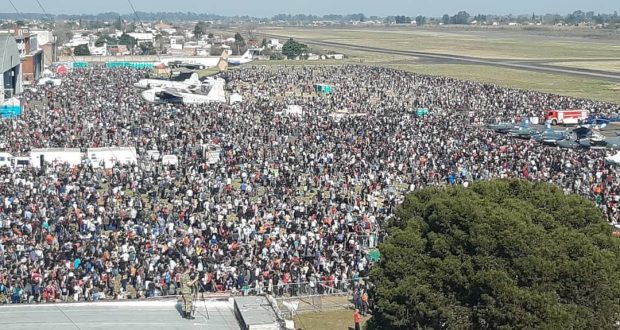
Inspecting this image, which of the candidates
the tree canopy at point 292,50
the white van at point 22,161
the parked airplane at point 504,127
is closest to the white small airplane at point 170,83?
the parked airplane at point 504,127

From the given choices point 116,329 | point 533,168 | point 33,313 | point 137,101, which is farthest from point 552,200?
point 137,101

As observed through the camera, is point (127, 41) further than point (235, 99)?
Yes

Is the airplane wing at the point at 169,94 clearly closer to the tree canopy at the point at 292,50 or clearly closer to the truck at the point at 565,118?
the truck at the point at 565,118

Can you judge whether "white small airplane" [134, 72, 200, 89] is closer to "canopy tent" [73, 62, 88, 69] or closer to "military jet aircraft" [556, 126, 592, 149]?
"canopy tent" [73, 62, 88, 69]

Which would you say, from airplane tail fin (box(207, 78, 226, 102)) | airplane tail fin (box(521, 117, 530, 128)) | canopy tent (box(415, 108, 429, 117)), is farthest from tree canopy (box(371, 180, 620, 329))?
airplane tail fin (box(207, 78, 226, 102))

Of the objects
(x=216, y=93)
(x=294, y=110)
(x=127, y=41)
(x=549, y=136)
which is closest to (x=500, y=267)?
(x=549, y=136)

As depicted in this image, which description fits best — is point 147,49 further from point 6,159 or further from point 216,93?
point 6,159

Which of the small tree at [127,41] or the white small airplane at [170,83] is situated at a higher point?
the small tree at [127,41]
